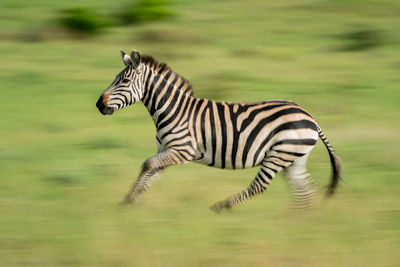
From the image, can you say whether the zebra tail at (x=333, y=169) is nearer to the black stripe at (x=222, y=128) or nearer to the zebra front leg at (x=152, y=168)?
the black stripe at (x=222, y=128)

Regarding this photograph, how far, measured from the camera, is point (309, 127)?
21.5 feet

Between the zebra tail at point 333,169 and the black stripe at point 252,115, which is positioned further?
the zebra tail at point 333,169

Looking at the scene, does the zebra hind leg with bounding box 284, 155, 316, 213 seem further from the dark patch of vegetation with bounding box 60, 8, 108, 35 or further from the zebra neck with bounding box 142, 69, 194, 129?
the dark patch of vegetation with bounding box 60, 8, 108, 35

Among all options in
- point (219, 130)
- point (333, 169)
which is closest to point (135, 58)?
point (219, 130)

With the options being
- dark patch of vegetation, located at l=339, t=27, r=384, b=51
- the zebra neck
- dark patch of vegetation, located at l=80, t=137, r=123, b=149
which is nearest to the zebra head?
the zebra neck

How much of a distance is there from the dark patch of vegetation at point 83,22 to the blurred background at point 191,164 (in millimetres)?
32

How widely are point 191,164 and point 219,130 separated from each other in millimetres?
2029

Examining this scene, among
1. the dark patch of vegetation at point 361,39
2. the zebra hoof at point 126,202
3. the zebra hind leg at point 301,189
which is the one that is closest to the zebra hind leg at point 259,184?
the zebra hind leg at point 301,189

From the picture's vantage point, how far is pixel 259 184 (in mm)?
6707

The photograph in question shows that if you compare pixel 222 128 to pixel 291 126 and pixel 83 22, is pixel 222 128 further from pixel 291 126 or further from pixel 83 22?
pixel 83 22

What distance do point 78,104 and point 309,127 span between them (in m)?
5.67

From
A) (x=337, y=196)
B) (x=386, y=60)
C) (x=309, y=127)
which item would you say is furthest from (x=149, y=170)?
(x=386, y=60)

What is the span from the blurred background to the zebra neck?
3.15 ft

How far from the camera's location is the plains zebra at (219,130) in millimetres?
6582
